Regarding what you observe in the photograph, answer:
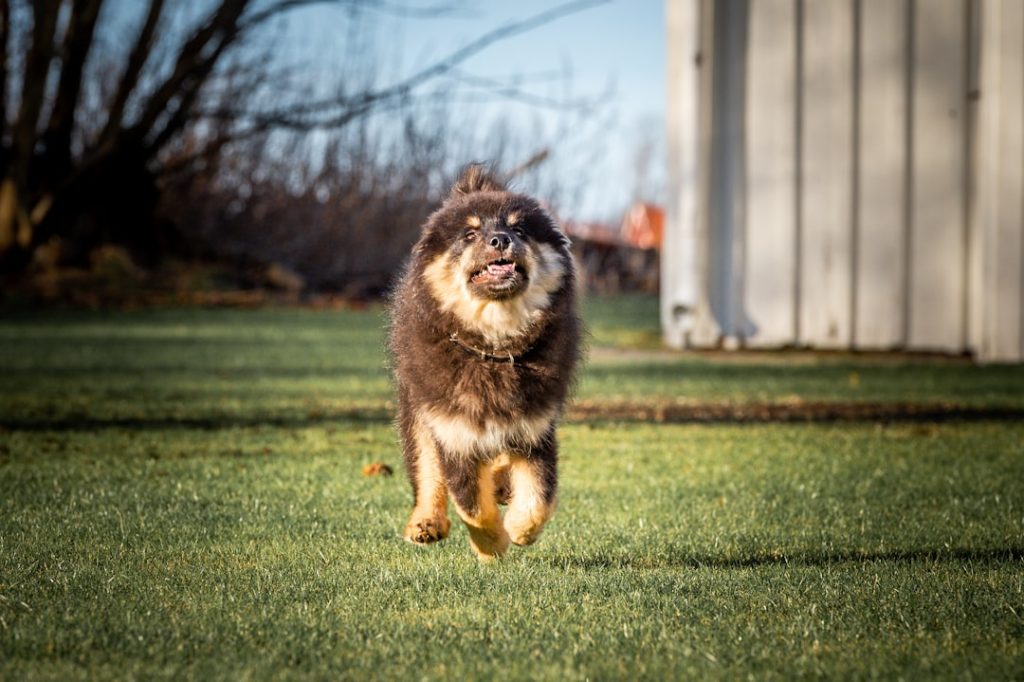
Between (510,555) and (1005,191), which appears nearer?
(510,555)

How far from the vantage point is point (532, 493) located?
410 centimetres

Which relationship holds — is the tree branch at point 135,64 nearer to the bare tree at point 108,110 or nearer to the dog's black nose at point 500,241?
the bare tree at point 108,110

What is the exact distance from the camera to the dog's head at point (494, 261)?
13.0ft

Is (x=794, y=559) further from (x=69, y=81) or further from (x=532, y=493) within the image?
(x=69, y=81)

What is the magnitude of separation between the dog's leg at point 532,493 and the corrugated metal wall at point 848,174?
7.71m

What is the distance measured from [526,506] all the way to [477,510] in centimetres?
16

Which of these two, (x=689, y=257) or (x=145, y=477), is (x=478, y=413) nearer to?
(x=145, y=477)

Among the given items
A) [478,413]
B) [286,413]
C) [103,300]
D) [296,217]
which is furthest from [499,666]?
[296,217]

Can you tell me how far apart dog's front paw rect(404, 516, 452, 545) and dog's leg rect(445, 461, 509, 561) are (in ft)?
0.75

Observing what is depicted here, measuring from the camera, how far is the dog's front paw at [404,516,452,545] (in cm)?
432

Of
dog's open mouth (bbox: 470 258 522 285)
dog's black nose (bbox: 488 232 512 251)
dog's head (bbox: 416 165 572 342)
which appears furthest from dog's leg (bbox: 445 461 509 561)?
dog's black nose (bbox: 488 232 512 251)

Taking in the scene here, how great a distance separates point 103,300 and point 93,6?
704 cm

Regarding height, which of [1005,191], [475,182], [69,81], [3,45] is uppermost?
[3,45]

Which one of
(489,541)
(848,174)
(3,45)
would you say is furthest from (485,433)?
(3,45)
